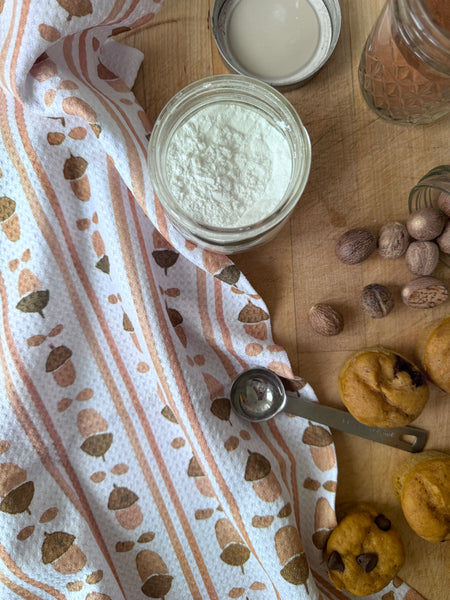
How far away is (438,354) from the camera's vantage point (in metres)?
0.80

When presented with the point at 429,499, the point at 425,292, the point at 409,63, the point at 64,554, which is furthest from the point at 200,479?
the point at 409,63

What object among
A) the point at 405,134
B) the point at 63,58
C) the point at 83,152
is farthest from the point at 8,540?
the point at 405,134

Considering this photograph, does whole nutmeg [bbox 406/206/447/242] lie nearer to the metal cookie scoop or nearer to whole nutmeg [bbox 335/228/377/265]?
whole nutmeg [bbox 335/228/377/265]

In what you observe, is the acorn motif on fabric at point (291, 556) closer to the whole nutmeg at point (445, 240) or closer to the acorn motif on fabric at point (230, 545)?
the acorn motif on fabric at point (230, 545)

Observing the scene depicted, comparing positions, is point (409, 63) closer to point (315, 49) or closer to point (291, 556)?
point (315, 49)

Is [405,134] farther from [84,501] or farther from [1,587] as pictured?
[1,587]

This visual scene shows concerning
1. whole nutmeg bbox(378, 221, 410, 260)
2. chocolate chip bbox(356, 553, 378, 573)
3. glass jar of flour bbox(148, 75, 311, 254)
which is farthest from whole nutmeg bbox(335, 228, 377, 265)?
chocolate chip bbox(356, 553, 378, 573)

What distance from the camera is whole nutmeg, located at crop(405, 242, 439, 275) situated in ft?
2.64

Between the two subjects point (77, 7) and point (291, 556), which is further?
point (291, 556)

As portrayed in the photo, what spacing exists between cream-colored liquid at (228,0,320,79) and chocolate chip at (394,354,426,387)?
46 centimetres

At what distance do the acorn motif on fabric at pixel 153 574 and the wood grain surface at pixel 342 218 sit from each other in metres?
0.31

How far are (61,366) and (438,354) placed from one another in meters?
0.57

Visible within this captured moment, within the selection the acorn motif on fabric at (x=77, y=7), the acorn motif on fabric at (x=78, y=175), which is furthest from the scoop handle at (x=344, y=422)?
the acorn motif on fabric at (x=77, y=7)

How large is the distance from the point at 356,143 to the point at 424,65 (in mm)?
163
